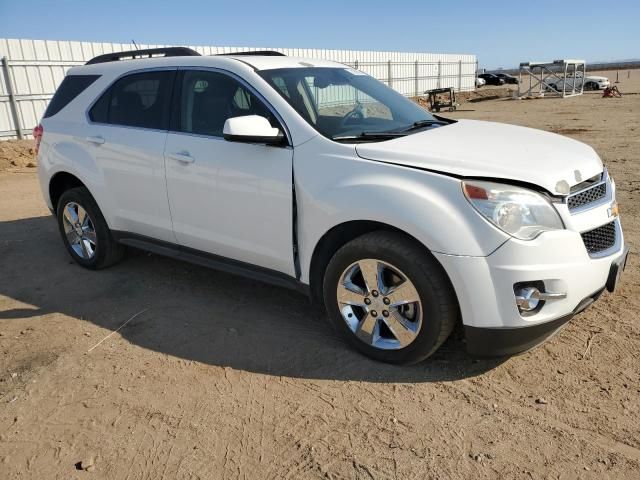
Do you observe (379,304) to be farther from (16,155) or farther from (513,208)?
(16,155)

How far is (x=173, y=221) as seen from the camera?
13.7 ft

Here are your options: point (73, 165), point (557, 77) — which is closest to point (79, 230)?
point (73, 165)

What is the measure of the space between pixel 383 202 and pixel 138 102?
251cm

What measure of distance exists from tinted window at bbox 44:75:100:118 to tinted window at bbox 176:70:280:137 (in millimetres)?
1302

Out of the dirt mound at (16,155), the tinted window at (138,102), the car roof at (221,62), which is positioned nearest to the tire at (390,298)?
the car roof at (221,62)

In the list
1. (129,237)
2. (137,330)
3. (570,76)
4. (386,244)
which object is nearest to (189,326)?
(137,330)

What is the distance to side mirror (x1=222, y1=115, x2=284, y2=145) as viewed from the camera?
10.8 feet

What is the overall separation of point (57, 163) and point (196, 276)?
1.66 meters

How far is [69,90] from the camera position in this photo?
5016 millimetres

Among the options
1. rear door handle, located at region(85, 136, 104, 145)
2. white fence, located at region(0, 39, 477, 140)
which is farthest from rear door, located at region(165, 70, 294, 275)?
white fence, located at region(0, 39, 477, 140)

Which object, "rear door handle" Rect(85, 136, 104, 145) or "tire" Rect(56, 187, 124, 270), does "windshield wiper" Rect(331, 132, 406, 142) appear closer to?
"rear door handle" Rect(85, 136, 104, 145)

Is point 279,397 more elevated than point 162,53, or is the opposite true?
point 162,53

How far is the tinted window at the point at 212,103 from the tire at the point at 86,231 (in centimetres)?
144

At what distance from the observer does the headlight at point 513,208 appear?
272cm
